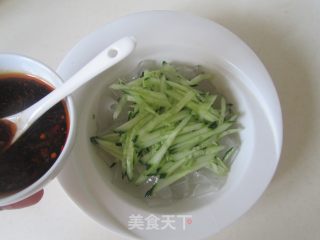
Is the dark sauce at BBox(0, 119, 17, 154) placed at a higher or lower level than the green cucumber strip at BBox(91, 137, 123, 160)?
lower

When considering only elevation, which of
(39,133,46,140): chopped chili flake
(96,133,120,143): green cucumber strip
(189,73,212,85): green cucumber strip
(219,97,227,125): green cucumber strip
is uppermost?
(189,73,212,85): green cucumber strip

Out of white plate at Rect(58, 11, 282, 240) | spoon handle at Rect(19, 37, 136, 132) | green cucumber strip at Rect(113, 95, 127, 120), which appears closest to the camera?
spoon handle at Rect(19, 37, 136, 132)

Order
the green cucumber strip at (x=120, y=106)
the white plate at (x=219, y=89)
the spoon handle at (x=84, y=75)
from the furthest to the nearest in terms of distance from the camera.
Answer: the green cucumber strip at (x=120, y=106) → the white plate at (x=219, y=89) → the spoon handle at (x=84, y=75)

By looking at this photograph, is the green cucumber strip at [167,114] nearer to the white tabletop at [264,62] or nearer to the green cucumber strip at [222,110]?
the green cucumber strip at [222,110]

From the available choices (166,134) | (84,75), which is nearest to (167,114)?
(166,134)

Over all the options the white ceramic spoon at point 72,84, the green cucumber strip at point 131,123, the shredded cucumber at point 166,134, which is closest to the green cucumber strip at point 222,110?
the shredded cucumber at point 166,134

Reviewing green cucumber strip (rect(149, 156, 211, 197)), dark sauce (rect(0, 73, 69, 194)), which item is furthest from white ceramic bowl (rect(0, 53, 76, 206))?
green cucumber strip (rect(149, 156, 211, 197))

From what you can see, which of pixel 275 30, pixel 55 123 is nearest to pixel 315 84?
pixel 275 30

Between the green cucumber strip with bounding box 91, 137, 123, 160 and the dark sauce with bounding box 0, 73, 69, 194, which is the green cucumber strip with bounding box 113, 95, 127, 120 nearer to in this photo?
the green cucumber strip with bounding box 91, 137, 123, 160
